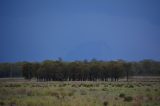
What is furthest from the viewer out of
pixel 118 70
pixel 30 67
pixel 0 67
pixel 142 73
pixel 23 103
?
pixel 142 73

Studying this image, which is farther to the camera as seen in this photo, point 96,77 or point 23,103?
point 96,77

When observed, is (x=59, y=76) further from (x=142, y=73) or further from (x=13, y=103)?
(x=13, y=103)

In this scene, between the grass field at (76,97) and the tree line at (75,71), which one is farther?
the tree line at (75,71)

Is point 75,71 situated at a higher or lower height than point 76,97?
higher

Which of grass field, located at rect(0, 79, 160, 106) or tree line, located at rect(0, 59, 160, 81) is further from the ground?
tree line, located at rect(0, 59, 160, 81)

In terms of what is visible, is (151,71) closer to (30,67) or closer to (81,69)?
(81,69)

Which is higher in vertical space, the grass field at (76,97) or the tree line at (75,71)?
the tree line at (75,71)

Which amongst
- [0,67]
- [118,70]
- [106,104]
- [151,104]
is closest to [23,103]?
[106,104]

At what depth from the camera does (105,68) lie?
117 metres

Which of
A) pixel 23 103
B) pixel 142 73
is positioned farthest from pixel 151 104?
pixel 142 73

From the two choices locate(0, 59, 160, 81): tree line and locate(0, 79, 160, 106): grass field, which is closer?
locate(0, 79, 160, 106): grass field

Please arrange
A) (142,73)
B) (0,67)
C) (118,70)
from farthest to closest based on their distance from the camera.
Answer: (142,73), (0,67), (118,70)

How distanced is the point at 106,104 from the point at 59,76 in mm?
95337

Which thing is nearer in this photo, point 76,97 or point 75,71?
point 76,97
